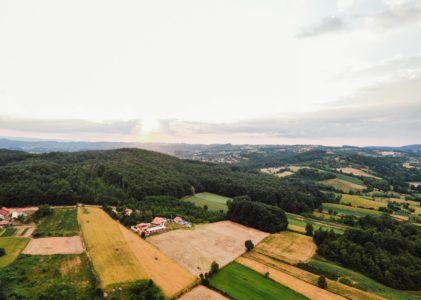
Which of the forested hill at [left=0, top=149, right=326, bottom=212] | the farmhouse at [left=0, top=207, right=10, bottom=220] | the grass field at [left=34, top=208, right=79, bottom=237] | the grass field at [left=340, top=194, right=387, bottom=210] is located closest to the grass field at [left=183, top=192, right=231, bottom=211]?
the forested hill at [left=0, top=149, right=326, bottom=212]

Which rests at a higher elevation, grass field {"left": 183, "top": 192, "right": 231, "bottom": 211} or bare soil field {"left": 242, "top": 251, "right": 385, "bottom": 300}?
bare soil field {"left": 242, "top": 251, "right": 385, "bottom": 300}

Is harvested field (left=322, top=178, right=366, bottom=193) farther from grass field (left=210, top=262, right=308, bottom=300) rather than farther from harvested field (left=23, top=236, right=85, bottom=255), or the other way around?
harvested field (left=23, top=236, right=85, bottom=255)

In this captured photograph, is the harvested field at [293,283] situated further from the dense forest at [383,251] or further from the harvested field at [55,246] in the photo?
the harvested field at [55,246]

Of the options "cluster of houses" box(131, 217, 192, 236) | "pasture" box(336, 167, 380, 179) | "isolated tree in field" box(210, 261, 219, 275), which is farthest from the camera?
"pasture" box(336, 167, 380, 179)

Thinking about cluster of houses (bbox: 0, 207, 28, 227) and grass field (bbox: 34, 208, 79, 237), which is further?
cluster of houses (bbox: 0, 207, 28, 227)

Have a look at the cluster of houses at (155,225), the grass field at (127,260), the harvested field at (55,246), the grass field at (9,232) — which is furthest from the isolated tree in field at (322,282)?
the grass field at (9,232)

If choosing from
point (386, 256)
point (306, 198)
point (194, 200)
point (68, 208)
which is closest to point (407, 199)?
point (306, 198)

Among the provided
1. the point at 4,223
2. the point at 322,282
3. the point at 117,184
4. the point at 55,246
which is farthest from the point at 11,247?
the point at 322,282
